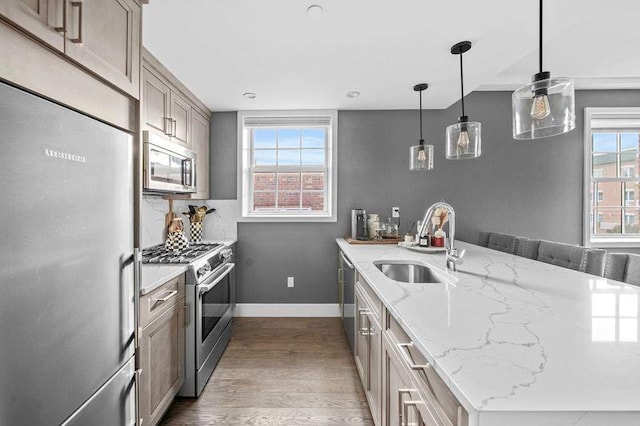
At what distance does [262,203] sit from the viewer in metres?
3.56

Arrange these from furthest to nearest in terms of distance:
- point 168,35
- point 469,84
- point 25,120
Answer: point 469,84
point 168,35
point 25,120

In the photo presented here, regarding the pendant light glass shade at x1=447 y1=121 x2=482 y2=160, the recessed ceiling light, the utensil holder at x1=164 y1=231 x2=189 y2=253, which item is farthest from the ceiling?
the utensil holder at x1=164 y1=231 x2=189 y2=253

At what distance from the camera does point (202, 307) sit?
6.63 ft

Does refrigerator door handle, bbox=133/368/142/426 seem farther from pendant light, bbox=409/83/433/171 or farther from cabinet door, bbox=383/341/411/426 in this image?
pendant light, bbox=409/83/433/171

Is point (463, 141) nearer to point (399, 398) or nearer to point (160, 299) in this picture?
point (399, 398)

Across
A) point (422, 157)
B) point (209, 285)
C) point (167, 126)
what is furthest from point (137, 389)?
point (422, 157)

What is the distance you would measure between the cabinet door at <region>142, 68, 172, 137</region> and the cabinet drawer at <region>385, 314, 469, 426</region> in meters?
2.10

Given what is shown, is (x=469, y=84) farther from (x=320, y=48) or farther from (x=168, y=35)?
(x=168, y=35)

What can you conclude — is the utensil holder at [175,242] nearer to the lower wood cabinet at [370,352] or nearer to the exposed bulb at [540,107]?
the lower wood cabinet at [370,352]

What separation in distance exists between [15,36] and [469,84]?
2.98 meters

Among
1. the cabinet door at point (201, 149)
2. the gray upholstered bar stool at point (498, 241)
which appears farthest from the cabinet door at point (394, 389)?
the cabinet door at point (201, 149)

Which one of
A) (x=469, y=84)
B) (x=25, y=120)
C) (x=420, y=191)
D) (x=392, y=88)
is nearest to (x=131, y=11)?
(x=25, y=120)

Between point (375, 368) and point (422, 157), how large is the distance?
1687 millimetres

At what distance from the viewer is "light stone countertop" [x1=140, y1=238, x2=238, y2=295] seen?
148 cm
